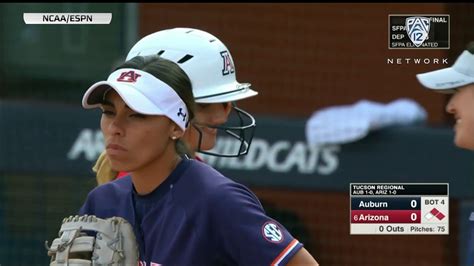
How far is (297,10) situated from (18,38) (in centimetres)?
122

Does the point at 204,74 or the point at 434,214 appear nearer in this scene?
the point at 204,74

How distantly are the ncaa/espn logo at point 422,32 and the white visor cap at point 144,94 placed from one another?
1.56 m

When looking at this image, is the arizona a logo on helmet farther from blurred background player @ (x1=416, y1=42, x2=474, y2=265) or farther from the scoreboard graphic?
the scoreboard graphic

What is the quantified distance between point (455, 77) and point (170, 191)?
0.96m

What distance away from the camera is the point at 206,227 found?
7.73ft

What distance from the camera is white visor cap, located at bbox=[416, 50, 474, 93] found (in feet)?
9.89

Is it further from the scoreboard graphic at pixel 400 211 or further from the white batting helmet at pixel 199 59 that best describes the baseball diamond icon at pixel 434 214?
the white batting helmet at pixel 199 59

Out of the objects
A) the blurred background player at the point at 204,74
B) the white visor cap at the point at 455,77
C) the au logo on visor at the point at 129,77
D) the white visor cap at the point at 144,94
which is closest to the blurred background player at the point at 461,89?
the white visor cap at the point at 455,77

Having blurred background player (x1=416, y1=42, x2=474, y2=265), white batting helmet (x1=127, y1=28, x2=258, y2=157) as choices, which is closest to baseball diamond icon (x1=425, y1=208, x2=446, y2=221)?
blurred background player (x1=416, y1=42, x2=474, y2=265)

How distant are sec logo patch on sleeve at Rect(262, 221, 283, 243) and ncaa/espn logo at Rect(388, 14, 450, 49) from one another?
1.59 metres

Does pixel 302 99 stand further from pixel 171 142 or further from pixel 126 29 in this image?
pixel 171 142

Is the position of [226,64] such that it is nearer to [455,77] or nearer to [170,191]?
[455,77]

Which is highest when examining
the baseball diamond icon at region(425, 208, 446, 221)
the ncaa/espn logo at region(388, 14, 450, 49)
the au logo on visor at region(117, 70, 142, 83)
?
the au logo on visor at region(117, 70, 142, 83)

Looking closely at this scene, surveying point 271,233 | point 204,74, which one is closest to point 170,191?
point 271,233
